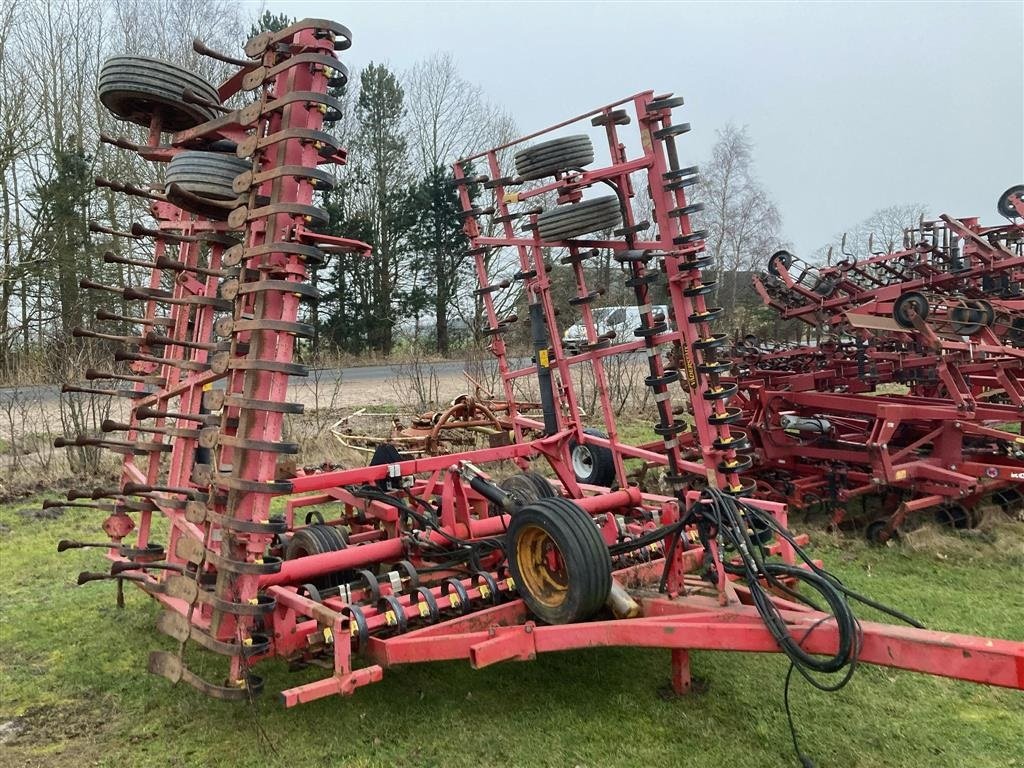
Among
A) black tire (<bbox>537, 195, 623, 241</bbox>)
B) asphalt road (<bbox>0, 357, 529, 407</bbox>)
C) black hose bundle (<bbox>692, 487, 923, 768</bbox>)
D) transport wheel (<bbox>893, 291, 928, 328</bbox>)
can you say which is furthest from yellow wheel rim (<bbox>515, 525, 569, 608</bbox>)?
transport wheel (<bbox>893, 291, 928, 328</bbox>)

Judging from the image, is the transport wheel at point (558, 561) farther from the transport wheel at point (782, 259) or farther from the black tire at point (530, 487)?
the transport wheel at point (782, 259)

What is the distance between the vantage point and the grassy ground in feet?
10.8

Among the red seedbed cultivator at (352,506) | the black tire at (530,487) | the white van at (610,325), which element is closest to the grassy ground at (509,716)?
the red seedbed cultivator at (352,506)

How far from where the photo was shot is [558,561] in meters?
3.76

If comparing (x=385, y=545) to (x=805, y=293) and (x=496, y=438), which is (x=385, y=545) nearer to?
(x=496, y=438)

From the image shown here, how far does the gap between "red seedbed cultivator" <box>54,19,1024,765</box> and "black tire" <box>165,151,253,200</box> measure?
1 centimetres

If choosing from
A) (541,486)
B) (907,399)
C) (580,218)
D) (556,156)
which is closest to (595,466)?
(541,486)

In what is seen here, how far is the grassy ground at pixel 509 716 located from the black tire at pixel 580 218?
9.74 feet

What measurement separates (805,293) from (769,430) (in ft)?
14.1

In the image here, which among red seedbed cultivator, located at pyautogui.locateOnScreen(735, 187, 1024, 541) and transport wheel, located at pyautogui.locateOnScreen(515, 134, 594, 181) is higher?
transport wheel, located at pyautogui.locateOnScreen(515, 134, 594, 181)

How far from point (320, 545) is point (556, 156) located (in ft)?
11.1

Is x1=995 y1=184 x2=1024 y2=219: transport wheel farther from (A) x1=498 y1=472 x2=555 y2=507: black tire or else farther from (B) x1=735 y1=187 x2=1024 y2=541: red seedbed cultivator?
(A) x1=498 y1=472 x2=555 y2=507: black tire

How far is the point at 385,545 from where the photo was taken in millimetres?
4199

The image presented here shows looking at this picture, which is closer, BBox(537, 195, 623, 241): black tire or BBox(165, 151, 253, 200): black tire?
BBox(165, 151, 253, 200): black tire
